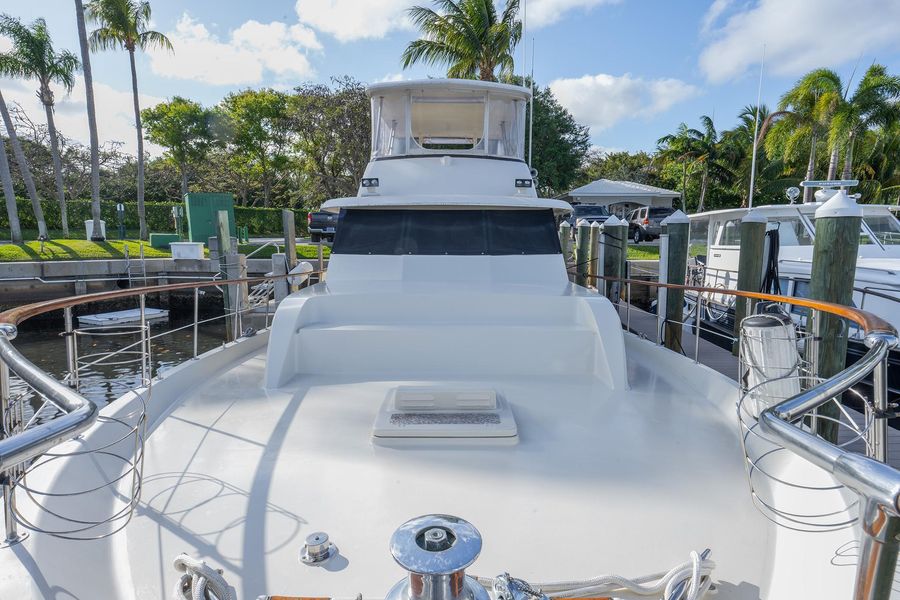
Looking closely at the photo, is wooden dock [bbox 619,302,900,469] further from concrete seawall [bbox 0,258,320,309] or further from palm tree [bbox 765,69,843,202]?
palm tree [bbox 765,69,843,202]

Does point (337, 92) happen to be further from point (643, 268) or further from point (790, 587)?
point (790, 587)

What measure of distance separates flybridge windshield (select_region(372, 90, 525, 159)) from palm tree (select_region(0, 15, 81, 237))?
2136 cm

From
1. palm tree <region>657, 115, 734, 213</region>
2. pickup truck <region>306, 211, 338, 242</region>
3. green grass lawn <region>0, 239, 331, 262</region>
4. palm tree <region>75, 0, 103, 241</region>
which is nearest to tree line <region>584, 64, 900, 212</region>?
palm tree <region>657, 115, 734, 213</region>

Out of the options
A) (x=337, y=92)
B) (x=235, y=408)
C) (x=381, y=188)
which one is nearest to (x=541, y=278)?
(x=381, y=188)

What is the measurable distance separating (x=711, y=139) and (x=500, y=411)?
3501 centimetres

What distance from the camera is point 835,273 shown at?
3824mm

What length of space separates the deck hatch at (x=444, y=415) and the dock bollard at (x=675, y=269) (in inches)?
183

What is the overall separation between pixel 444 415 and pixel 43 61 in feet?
88.3

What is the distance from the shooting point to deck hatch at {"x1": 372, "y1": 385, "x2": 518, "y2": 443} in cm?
276

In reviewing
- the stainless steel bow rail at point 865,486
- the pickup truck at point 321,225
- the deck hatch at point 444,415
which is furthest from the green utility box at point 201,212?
the stainless steel bow rail at point 865,486

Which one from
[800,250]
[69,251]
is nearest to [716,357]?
[800,250]

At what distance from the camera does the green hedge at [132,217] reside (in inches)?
998

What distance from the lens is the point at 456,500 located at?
2.26m

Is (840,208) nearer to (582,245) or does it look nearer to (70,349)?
(70,349)
